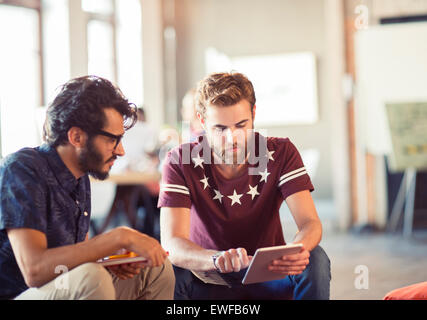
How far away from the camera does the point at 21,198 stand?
152 cm

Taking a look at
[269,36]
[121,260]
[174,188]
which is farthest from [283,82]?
[121,260]

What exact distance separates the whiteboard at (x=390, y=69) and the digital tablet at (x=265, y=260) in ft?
12.6

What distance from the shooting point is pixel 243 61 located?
9125 millimetres

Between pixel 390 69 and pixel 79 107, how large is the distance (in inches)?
171

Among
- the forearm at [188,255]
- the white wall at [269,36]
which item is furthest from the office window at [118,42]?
the forearm at [188,255]

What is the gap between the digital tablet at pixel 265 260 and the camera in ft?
5.32

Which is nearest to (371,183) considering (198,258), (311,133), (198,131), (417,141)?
(417,141)

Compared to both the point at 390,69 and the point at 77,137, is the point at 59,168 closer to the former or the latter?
the point at 77,137

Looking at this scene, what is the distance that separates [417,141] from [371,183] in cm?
81

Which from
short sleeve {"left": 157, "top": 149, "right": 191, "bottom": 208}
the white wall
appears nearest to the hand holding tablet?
short sleeve {"left": 157, "top": 149, "right": 191, "bottom": 208}

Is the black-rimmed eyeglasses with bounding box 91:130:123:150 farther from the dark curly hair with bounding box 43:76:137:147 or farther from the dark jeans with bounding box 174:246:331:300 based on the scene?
the dark jeans with bounding box 174:246:331:300

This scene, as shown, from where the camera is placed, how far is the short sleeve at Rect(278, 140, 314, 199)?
211 centimetres

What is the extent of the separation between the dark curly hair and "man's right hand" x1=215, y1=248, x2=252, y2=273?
0.54 m

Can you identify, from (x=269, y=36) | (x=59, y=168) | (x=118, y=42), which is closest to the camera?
(x=59, y=168)
